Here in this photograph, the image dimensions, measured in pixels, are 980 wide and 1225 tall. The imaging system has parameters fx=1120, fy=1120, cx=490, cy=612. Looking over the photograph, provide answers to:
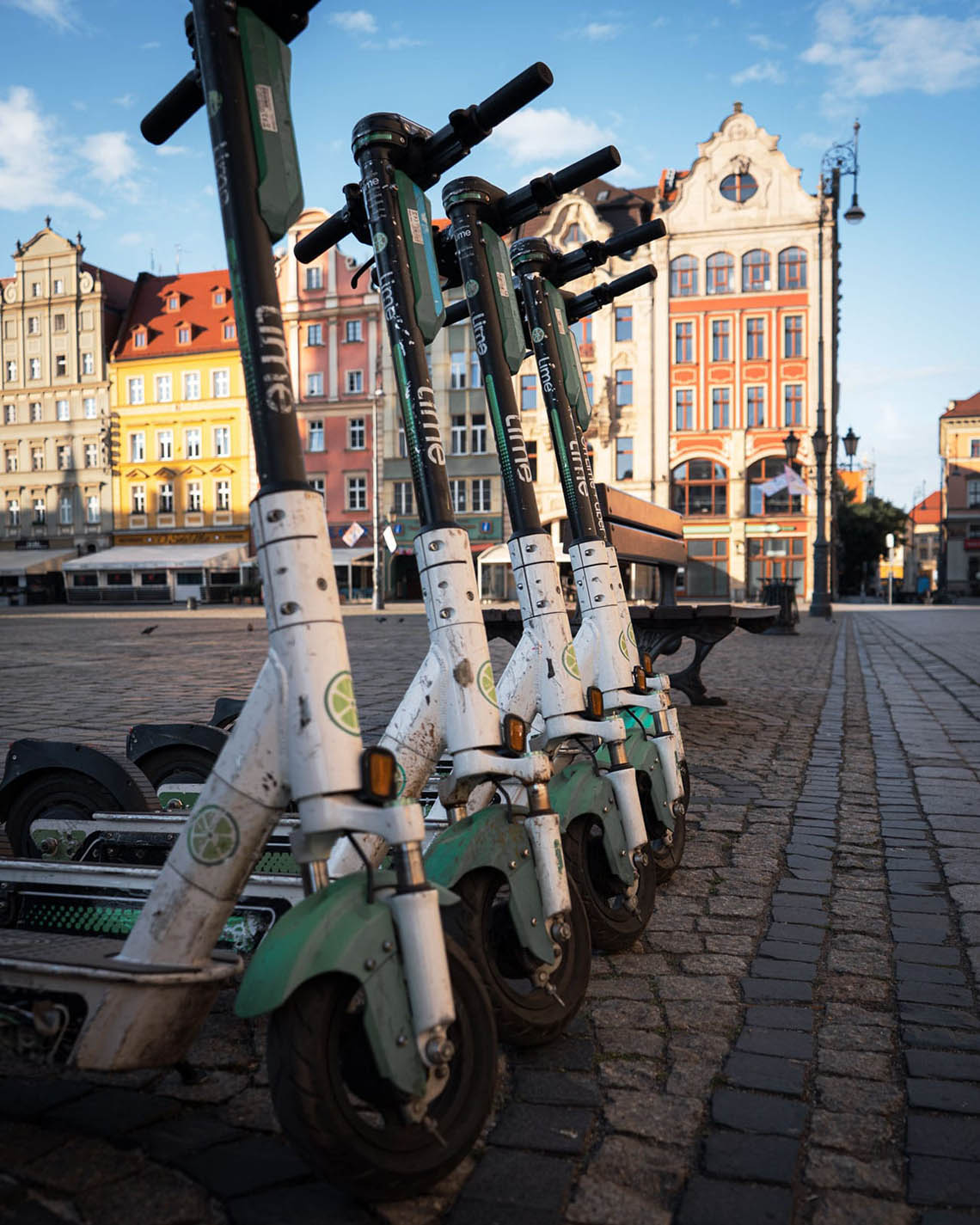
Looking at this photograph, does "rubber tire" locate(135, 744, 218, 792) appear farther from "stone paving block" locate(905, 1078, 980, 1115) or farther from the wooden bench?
the wooden bench

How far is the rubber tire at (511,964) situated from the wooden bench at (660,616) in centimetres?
448

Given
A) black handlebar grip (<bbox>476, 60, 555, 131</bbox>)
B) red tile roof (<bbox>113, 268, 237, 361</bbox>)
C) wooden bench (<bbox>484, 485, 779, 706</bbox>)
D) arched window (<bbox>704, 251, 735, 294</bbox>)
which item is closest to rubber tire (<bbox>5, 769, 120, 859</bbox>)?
black handlebar grip (<bbox>476, 60, 555, 131</bbox>)

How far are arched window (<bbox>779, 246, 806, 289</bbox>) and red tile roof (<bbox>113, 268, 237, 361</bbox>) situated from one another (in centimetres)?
2529

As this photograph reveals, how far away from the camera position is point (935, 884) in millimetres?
3902

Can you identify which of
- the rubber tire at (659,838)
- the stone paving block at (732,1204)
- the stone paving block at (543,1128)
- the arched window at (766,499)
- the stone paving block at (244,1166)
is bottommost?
the stone paving block at (732,1204)

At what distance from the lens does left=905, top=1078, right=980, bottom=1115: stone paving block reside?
226 centimetres

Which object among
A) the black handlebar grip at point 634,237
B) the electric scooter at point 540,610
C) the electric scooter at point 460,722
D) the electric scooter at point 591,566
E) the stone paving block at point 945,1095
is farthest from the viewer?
the electric scooter at point 591,566

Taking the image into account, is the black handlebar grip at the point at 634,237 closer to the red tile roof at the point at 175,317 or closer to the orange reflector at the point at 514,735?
the orange reflector at the point at 514,735

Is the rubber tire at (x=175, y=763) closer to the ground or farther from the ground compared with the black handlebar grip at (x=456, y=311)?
closer to the ground

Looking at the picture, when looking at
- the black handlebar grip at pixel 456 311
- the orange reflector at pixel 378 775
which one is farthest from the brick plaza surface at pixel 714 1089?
the black handlebar grip at pixel 456 311

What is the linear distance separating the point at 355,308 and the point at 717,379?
1639 centimetres

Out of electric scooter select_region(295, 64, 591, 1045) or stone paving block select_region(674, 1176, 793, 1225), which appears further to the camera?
electric scooter select_region(295, 64, 591, 1045)

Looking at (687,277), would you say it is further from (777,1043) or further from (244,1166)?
(244,1166)

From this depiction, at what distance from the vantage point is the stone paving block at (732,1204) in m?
1.84
